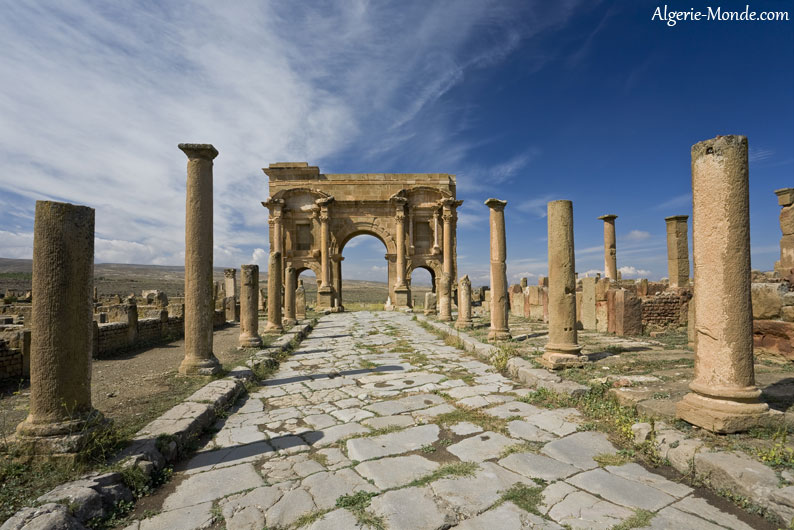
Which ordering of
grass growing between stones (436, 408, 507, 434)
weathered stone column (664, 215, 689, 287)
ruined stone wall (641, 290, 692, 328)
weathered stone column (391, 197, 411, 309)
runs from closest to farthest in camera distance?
grass growing between stones (436, 408, 507, 434) < ruined stone wall (641, 290, 692, 328) < weathered stone column (664, 215, 689, 287) < weathered stone column (391, 197, 411, 309)

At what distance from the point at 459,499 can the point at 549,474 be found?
0.82 m

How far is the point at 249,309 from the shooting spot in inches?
368

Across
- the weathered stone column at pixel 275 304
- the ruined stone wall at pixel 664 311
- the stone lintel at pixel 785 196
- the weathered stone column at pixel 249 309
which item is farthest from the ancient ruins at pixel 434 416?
the stone lintel at pixel 785 196

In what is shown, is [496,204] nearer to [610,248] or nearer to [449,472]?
[449,472]

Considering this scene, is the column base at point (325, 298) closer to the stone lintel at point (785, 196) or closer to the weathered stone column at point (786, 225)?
the weathered stone column at point (786, 225)

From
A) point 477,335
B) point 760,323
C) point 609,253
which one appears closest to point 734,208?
point 760,323

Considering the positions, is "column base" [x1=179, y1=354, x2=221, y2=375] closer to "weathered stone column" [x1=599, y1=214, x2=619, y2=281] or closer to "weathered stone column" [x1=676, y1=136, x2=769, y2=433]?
"weathered stone column" [x1=676, y1=136, x2=769, y2=433]

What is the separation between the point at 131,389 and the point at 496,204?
837cm

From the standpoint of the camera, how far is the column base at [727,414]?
3.27m

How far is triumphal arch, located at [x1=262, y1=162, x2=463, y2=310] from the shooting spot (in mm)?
24781

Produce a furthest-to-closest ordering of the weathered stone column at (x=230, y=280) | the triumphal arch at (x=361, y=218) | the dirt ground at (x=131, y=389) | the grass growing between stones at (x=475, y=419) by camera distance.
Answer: the triumphal arch at (x=361, y=218)
the weathered stone column at (x=230, y=280)
the dirt ground at (x=131, y=389)
the grass growing between stones at (x=475, y=419)

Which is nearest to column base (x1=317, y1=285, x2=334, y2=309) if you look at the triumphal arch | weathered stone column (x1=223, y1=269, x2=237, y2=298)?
the triumphal arch

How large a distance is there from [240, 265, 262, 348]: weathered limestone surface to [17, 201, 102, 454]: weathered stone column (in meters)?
5.79

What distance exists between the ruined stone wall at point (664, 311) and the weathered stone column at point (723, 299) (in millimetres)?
6667
